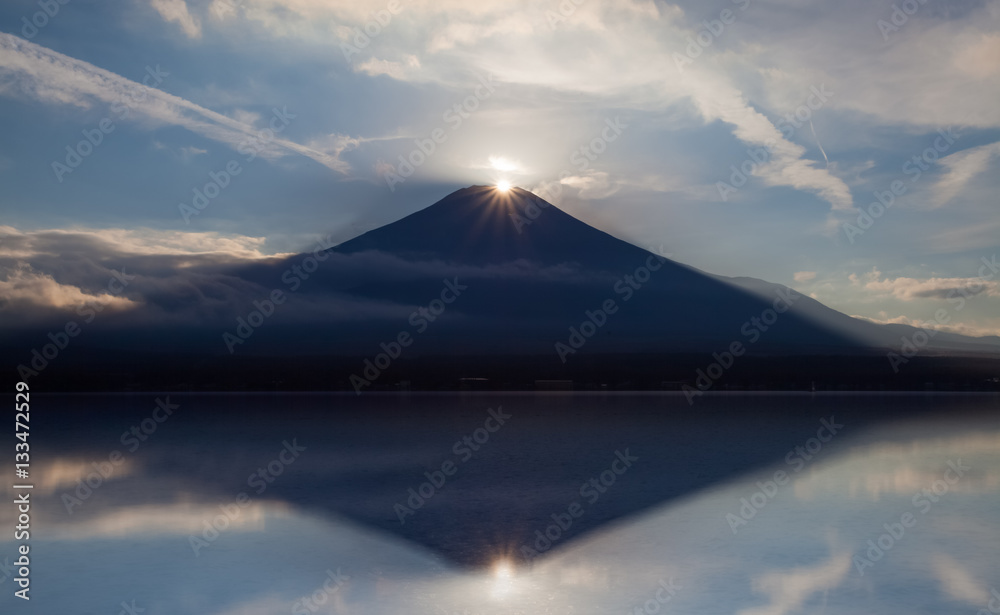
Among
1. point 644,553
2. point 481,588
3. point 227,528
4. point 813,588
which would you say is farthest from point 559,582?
point 227,528

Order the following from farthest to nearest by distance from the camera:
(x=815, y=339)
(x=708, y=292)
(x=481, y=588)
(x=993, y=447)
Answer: (x=815, y=339) < (x=708, y=292) < (x=993, y=447) < (x=481, y=588)

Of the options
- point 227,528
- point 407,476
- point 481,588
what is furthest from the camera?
point 407,476

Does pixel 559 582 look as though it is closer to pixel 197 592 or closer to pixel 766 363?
pixel 197 592

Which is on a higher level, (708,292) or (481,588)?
(708,292)

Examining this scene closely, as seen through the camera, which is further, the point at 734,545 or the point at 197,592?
the point at 734,545

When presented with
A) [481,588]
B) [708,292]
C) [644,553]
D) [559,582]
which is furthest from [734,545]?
[708,292]

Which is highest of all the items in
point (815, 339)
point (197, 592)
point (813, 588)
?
point (815, 339)
